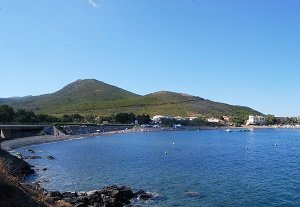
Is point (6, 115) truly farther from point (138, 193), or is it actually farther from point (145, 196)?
point (145, 196)

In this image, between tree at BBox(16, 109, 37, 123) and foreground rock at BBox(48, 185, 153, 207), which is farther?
tree at BBox(16, 109, 37, 123)

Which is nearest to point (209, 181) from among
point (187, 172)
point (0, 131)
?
point (187, 172)

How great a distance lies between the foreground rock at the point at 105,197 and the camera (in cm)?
3975

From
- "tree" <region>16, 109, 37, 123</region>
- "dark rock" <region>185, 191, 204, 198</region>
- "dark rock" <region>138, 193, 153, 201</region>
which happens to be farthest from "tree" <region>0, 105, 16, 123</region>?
"dark rock" <region>185, 191, 204, 198</region>

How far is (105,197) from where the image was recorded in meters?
41.8

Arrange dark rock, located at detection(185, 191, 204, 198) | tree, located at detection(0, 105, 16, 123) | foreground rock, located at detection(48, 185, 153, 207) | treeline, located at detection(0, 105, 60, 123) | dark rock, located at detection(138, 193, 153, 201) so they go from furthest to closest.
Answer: treeline, located at detection(0, 105, 60, 123) → tree, located at detection(0, 105, 16, 123) → dark rock, located at detection(185, 191, 204, 198) → dark rock, located at detection(138, 193, 153, 201) → foreground rock, located at detection(48, 185, 153, 207)

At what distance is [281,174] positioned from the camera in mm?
61062

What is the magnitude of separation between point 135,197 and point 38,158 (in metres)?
49.3

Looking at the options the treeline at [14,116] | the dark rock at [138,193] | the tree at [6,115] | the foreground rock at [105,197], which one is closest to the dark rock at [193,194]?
the foreground rock at [105,197]

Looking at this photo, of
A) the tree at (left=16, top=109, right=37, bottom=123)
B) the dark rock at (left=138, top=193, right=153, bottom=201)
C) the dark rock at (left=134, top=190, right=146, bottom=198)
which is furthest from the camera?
the tree at (left=16, top=109, right=37, bottom=123)

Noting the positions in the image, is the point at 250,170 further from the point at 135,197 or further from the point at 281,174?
the point at 135,197

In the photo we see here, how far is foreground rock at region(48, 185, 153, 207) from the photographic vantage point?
39750 millimetres

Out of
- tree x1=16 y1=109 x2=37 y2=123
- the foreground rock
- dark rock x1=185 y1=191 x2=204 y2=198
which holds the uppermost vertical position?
tree x1=16 y1=109 x2=37 y2=123

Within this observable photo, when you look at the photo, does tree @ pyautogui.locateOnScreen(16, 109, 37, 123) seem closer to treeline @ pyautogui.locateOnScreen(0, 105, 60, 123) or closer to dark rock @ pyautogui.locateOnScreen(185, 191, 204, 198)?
treeline @ pyautogui.locateOnScreen(0, 105, 60, 123)
